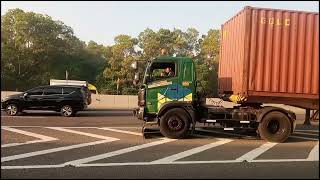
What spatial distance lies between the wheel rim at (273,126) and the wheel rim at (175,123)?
2.41 m

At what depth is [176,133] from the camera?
44.2 feet

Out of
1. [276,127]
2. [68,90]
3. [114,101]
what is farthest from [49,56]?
[276,127]

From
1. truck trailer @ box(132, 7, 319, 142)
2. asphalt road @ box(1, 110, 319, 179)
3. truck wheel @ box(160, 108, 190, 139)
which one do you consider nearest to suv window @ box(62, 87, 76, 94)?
asphalt road @ box(1, 110, 319, 179)

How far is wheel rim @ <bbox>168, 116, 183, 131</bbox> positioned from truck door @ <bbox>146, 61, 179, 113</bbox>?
50cm

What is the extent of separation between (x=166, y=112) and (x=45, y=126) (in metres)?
4.69

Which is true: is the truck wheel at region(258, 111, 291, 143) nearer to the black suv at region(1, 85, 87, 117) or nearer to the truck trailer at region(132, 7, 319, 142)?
the truck trailer at region(132, 7, 319, 142)

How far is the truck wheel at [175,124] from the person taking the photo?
13500mm

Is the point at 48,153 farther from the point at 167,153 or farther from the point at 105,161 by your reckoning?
the point at 167,153

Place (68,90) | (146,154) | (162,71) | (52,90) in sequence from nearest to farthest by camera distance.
Result: (146,154)
(162,71)
(52,90)
(68,90)

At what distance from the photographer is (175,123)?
1358 cm

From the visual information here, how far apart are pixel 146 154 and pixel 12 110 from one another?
11.8 meters

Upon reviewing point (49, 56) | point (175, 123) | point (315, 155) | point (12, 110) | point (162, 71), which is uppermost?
point (49, 56)

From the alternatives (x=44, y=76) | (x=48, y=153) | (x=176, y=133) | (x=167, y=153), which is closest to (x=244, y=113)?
(x=176, y=133)

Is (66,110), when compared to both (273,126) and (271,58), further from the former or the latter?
(271,58)
